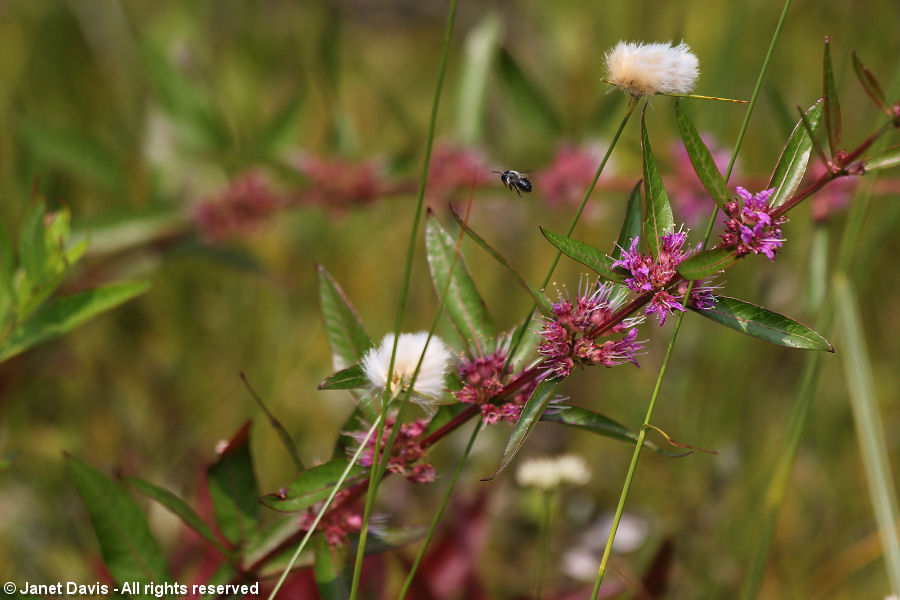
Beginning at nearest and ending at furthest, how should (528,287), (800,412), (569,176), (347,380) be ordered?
(528,287) → (347,380) → (800,412) → (569,176)

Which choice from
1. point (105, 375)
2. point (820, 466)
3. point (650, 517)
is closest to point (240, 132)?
point (105, 375)

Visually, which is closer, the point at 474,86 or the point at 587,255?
the point at 587,255

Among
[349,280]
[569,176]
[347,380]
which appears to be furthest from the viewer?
[349,280]

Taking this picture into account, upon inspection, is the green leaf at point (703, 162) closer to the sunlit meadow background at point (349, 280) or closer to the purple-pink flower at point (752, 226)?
the purple-pink flower at point (752, 226)

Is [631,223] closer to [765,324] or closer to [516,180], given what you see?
[765,324]

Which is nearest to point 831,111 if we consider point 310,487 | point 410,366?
point 410,366

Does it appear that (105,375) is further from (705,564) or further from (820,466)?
(820,466)

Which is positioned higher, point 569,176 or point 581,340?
point 569,176
